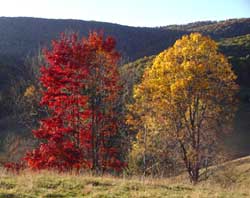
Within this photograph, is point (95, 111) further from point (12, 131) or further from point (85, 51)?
point (12, 131)

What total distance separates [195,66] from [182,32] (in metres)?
128

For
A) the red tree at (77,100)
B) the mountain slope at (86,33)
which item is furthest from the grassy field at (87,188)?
the mountain slope at (86,33)

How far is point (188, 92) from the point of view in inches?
1136

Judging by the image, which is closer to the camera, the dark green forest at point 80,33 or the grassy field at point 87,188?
the grassy field at point 87,188

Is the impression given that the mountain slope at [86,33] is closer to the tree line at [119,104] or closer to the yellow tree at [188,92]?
the tree line at [119,104]

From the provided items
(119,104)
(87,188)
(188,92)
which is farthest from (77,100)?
(87,188)

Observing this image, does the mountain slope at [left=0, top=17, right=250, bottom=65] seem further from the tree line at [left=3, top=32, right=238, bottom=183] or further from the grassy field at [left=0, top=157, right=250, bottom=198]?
the grassy field at [left=0, top=157, right=250, bottom=198]

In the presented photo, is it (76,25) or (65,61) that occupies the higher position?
(76,25)

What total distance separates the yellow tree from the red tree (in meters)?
4.50

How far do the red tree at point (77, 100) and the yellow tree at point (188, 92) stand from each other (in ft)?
14.8

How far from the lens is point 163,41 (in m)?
140

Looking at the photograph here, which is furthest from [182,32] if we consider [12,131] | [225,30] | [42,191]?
[42,191]

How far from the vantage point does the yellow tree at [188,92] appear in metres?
28.0

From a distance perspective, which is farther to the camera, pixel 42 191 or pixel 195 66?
pixel 195 66
